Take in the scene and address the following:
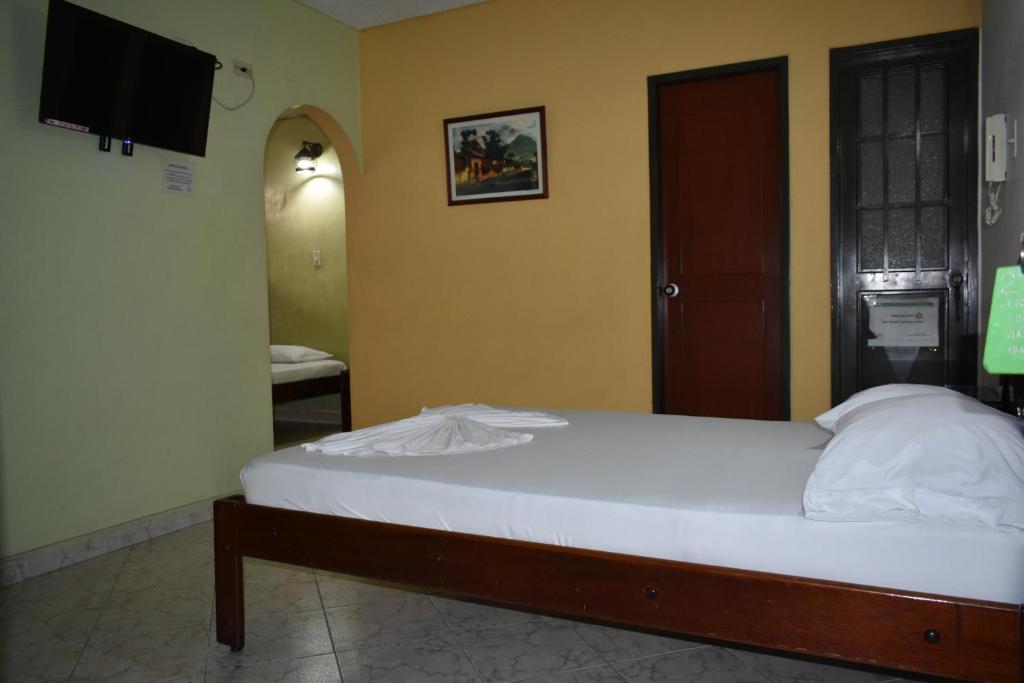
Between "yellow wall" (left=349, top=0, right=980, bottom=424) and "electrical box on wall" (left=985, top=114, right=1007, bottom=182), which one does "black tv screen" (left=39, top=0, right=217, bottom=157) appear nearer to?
"yellow wall" (left=349, top=0, right=980, bottom=424)

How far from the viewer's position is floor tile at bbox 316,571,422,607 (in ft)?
8.45

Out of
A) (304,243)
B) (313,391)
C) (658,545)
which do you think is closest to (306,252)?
(304,243)

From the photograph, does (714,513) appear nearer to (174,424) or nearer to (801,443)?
(801,443)

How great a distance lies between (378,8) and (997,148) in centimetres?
336

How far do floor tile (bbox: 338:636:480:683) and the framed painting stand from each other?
2791 millimetres

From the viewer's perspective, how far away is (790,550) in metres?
1.52

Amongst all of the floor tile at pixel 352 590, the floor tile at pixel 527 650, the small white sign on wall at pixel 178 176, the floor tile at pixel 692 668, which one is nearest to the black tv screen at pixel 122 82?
the small white sign on wall at pixel 178 176

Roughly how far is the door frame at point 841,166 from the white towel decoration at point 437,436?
70.0 inches

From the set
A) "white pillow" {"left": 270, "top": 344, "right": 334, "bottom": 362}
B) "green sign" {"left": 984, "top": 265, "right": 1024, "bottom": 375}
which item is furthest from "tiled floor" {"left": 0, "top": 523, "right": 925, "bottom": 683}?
"white pillow" {"left": 270, "top": 344, "right": 334, "bottom": 362}

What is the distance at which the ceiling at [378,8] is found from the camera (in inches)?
170

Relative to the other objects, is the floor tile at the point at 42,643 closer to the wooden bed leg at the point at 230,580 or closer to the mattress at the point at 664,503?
the wooden bed leg at the point at 230,580

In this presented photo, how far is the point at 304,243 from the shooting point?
630 centimetres

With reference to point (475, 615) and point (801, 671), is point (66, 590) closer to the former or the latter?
point (475, 615)

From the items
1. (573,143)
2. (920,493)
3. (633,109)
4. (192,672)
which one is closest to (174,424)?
(192,672)
